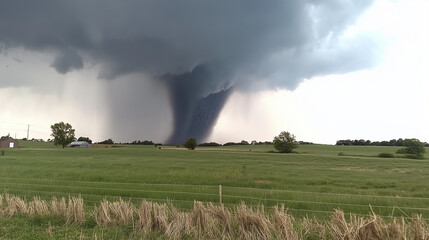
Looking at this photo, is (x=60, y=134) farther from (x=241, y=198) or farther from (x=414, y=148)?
(x=414, y=148)

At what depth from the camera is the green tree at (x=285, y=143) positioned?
118m

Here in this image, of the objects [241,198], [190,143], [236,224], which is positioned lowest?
[241,198]

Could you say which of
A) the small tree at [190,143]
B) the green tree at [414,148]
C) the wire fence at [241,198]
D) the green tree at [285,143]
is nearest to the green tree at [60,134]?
the small tree at [190,143]

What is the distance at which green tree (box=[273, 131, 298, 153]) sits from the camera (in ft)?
386

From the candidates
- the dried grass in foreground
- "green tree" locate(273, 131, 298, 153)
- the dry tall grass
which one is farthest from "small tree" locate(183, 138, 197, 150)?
the dry tall grass

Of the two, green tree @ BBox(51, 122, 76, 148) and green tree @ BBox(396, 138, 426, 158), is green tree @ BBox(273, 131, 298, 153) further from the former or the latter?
green tree @ BBox(51, 122, 76, 148)

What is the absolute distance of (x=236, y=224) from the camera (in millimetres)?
7492

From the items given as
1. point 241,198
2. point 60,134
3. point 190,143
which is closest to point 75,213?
point 241,198

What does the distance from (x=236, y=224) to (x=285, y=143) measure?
115235mm

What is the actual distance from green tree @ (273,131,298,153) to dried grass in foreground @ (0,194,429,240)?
370 feet

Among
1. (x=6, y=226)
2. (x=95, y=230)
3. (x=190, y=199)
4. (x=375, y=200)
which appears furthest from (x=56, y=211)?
(x=375, y=200)

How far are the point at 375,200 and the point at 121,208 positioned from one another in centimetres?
1209

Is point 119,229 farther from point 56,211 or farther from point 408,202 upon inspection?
point 408,202

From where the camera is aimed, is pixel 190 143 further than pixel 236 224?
Yes
